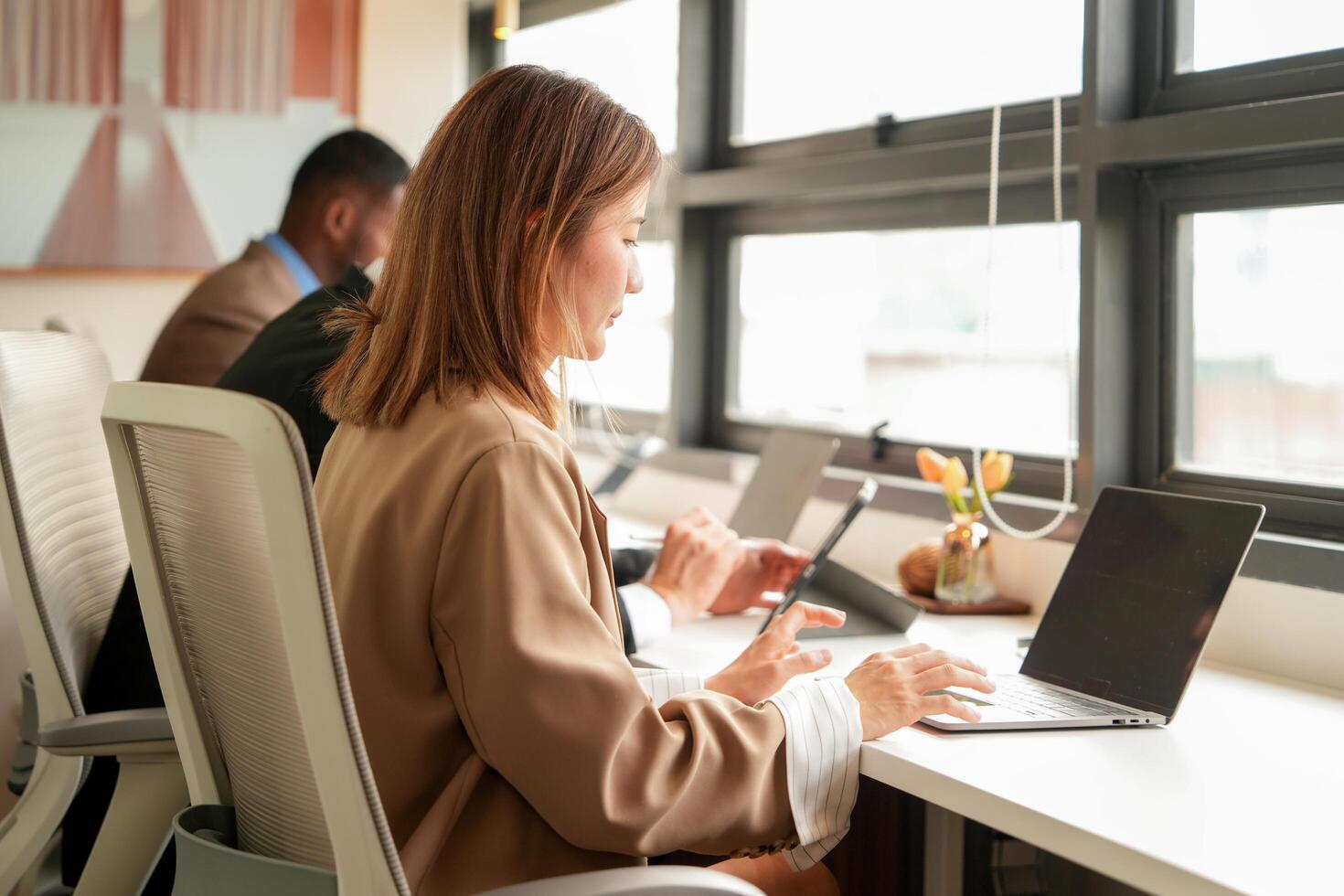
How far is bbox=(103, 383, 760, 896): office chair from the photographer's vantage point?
2.68ft

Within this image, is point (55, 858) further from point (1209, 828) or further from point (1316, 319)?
point (1316, 319)

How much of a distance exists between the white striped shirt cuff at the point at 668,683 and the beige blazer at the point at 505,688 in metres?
0.27

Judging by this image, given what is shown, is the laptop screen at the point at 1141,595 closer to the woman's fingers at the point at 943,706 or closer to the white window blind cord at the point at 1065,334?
the woman's fingers at the point at 943,706

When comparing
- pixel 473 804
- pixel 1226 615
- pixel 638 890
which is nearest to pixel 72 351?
pixel 473 804

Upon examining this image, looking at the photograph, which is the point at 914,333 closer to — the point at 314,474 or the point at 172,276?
the point at 314,474

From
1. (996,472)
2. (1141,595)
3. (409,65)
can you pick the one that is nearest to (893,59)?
(996,472)

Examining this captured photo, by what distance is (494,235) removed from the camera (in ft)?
3.69

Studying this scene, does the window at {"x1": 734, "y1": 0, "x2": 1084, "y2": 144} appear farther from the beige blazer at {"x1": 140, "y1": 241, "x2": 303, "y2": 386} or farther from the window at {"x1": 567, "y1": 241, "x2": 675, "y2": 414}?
the beige blazer at {"x1": 140, "y1": 241, "x2": 303, "y2": 386}

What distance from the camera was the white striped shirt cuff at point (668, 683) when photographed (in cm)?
134

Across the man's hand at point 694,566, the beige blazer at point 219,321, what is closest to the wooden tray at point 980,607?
the man's hand at point 694,566

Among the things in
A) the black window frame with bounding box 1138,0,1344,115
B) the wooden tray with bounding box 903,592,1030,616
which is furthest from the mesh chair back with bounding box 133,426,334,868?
the black window frame with bounding box 1138,0,1344,115

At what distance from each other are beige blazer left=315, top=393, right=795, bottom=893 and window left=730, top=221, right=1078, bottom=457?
1143 millimetres

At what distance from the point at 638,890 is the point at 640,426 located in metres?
2.32

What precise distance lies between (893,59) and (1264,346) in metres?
0.94
